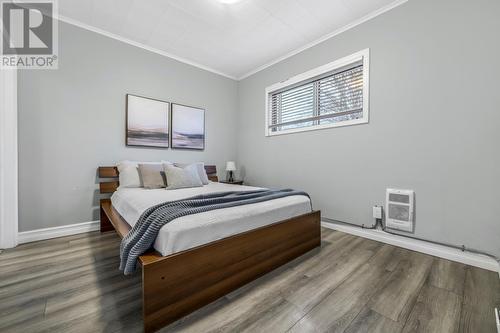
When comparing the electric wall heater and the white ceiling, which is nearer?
the electric wall heater

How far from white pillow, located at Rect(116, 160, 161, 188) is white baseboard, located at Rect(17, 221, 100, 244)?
74 cm

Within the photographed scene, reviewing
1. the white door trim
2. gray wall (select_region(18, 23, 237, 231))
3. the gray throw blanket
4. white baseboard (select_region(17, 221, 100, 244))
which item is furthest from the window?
the white door trim

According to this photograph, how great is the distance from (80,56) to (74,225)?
Result: 88.1 inches

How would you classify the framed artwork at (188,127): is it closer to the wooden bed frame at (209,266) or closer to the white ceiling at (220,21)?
the white ceiling at (220,21)

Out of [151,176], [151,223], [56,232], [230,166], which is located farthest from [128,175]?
[230,166]

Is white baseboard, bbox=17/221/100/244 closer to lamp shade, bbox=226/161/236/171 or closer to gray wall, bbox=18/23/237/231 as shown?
gray wall, bbox=18/23/237/231

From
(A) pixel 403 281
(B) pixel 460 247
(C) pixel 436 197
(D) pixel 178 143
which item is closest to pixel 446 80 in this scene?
(C) pixel 436 197

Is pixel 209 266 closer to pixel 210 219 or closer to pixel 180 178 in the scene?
pixel 210 219

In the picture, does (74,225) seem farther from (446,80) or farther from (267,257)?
(446,80)

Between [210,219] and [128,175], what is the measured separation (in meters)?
1.89

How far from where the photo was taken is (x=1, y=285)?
5.07 ft

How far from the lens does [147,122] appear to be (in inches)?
127

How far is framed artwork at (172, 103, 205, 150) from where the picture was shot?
3.53 meters

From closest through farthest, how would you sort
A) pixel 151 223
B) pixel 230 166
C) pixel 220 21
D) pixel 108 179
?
pixel 151 223 → pixel 220 21 → pixel 108 179 → pixel 230 166
